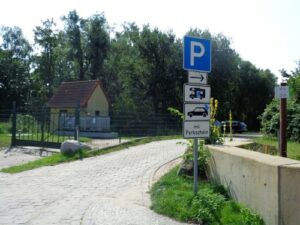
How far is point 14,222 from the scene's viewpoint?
25.3 feet

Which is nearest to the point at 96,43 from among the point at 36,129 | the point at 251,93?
the point at 251,93

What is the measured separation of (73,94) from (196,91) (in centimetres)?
3601

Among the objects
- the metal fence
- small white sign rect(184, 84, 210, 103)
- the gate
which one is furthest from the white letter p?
the metal fence

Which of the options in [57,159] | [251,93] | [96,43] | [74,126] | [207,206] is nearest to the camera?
[207,206]

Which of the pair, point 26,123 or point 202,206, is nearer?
point 202,206

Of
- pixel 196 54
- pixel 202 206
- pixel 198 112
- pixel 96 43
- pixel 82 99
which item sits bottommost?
pixel 202 206

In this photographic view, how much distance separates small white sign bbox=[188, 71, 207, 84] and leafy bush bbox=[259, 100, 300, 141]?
36.9ft

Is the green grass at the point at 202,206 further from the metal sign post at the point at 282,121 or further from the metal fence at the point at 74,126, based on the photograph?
the metal fence at the point at 74,126

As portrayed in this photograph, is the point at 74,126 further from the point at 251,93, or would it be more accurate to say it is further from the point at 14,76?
the point at 14,76

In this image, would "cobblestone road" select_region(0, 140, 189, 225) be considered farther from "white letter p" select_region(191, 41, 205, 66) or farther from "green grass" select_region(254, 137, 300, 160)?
"green grass" select_region(254, 137, 300, 160)

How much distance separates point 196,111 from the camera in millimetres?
8414

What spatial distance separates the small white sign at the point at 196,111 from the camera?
27.2 feet

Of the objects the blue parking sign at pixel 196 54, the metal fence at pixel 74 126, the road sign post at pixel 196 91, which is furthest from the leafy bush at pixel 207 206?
the metal fence at pixel 74 126

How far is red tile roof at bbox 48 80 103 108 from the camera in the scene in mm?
41938
